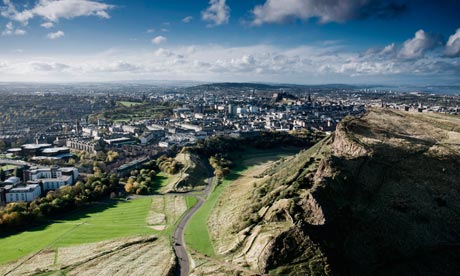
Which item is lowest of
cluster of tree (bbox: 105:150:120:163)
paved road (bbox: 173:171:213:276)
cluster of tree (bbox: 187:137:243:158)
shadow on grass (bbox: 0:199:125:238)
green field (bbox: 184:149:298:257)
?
shadow on grass (bbox: 0:199:125:238)

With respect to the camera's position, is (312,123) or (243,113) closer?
(312,123)

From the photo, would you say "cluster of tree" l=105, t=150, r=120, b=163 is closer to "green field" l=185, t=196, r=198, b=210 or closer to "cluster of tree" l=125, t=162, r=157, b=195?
"cluster of tree" l=125, t=162, r=157, b=195

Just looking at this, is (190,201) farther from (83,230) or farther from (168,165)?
(168,165)

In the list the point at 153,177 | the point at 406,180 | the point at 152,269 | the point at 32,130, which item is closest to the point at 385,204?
the point at 406,180

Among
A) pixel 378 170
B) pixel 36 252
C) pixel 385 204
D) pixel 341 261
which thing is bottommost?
pixel 36 252

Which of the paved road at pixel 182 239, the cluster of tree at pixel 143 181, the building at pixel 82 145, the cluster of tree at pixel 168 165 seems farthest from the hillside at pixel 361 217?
the building at pixel 82 145

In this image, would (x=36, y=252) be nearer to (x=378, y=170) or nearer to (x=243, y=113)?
(x=378, y=170)

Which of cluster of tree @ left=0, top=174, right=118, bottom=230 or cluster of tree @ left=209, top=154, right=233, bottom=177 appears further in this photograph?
cluster of tree @ left=209, top=154, right=233, bottom=177

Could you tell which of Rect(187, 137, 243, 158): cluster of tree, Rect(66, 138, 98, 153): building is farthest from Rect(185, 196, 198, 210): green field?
Rect(66, 138, 98, 153): building
